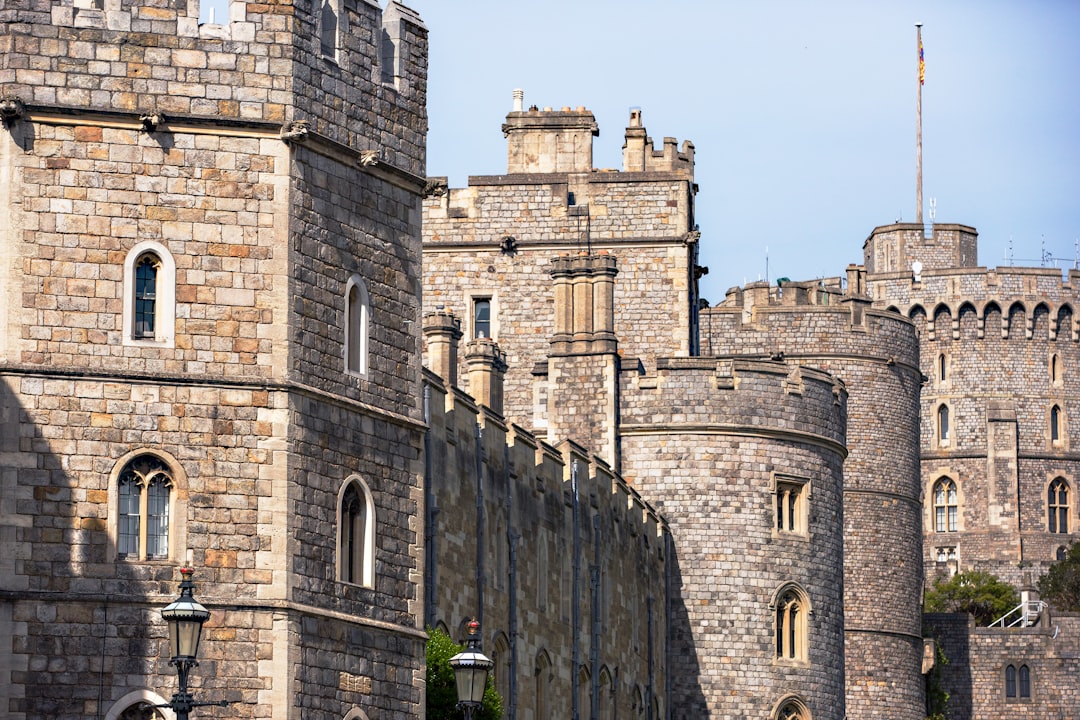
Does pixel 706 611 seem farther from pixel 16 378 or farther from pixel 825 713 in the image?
pixel 16 378

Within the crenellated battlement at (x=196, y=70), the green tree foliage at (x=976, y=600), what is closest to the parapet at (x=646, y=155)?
the crenellated battlement at (x=196, y=70)

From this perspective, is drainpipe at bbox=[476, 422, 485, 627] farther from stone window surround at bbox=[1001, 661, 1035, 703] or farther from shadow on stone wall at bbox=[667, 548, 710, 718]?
stone window surround at bbox=[1001, 661, 1035, 703]

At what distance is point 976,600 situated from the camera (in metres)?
108

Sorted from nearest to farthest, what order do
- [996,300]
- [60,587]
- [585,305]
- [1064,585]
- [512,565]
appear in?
[60,587]
[512,565]
[585,305]
[1064,585]
[996,300]

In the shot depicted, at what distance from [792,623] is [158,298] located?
31.2m

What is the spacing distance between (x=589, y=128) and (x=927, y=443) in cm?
5618

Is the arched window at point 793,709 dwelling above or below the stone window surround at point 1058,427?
below

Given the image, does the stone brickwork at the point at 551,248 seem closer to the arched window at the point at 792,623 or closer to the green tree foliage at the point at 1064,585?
the arched window at the point at 792,623

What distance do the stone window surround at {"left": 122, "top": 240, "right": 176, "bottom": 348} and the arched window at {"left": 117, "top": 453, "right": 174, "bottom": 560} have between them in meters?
1.22

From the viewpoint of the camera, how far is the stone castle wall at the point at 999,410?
118 m

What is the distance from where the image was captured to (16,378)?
27734 millimetres

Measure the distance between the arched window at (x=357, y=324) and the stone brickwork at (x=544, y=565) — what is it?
9109 millimetres

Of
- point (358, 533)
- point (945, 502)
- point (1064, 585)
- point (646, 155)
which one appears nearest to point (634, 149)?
point (646, 155)

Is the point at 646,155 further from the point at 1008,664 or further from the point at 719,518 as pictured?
the point at 1008,664
